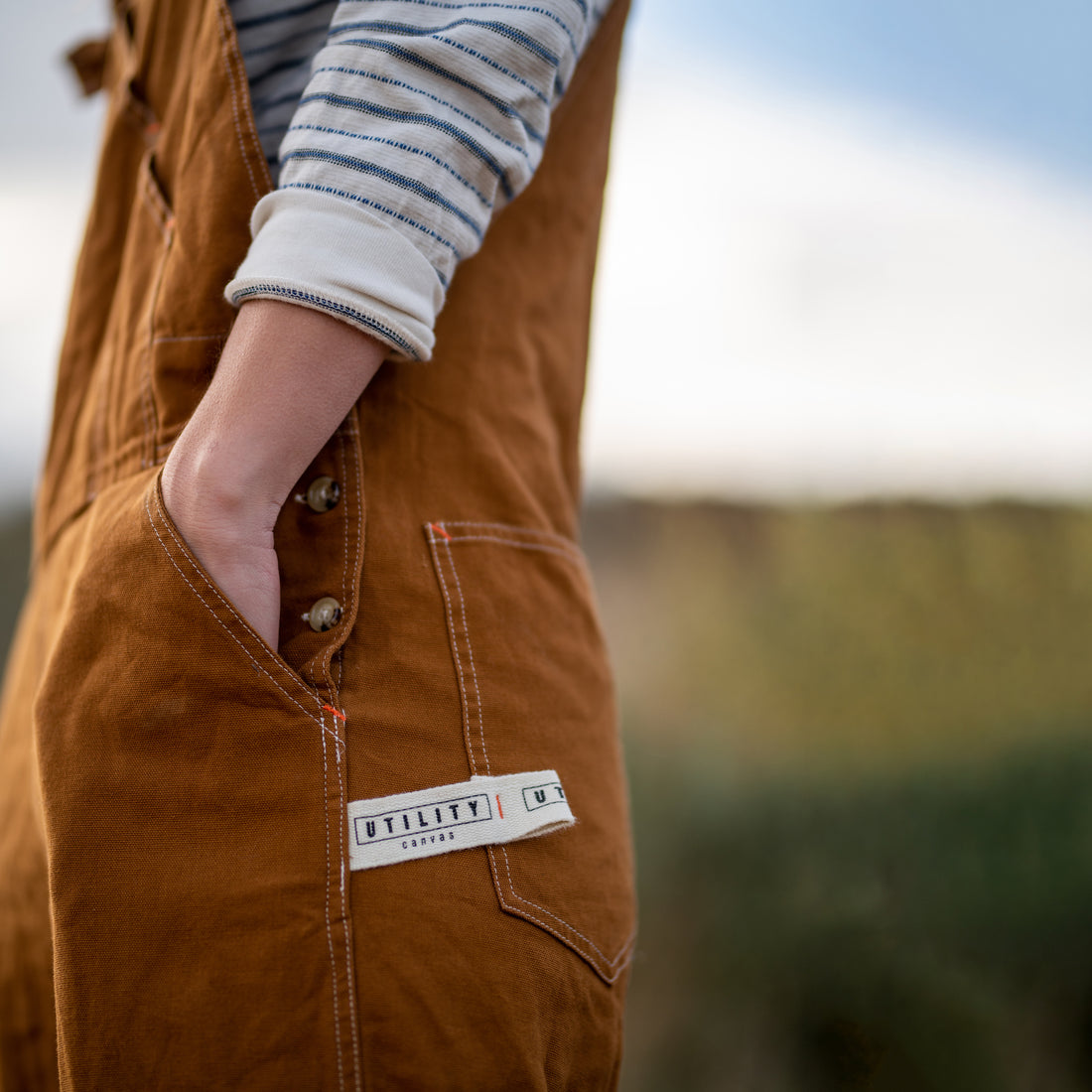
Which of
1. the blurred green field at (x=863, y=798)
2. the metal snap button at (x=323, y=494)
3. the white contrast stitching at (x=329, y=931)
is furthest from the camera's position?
the blurred green field at (x=863, y=798)

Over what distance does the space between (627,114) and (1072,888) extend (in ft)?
5.18

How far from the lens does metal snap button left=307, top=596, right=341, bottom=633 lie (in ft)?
1.96

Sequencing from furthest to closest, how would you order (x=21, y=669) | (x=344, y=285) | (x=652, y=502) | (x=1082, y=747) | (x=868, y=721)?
(x=652, y=502) → (x=868, y=721) → (x=1082, y=747) → (x=21, y=669) → (x=344, y=285)

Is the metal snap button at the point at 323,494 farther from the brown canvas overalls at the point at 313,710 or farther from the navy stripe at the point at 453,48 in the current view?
the navy stripe at the point at 453,48

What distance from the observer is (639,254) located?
5.07 ft

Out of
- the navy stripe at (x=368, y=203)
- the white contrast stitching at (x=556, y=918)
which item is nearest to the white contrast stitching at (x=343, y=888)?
the white contrast stitching at (x=556, y=918)

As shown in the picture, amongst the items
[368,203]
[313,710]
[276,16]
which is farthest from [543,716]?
[276,16]

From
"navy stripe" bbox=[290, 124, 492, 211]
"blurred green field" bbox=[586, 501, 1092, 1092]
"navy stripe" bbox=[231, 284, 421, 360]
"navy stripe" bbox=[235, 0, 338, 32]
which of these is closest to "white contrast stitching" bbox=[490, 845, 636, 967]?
"navy stripe" bbox=[231, 284, 421, 360]

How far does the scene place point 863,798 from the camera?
137cm

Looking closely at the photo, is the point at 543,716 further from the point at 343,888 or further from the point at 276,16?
the point at 276,16

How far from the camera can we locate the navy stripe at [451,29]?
0.58 meters

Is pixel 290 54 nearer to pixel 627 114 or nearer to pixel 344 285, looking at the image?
pixel 344 285

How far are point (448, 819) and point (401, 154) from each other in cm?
49

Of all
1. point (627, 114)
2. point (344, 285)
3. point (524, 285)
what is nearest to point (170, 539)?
point (344, 285)
